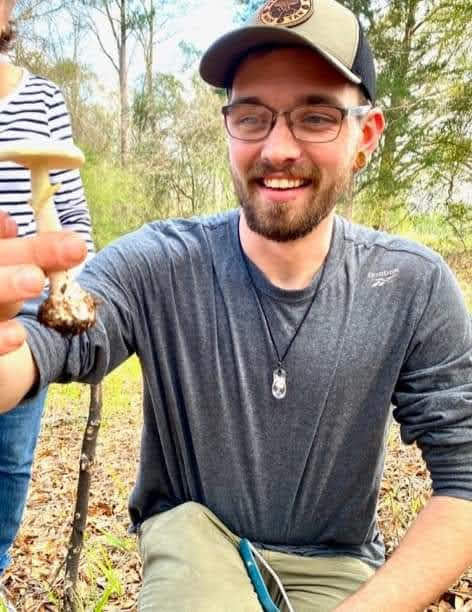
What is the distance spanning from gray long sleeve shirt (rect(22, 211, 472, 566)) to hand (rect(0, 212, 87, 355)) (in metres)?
0.62

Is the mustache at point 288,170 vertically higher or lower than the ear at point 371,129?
lower

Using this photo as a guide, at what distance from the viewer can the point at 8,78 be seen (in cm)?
154

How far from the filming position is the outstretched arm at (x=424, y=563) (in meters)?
1.20

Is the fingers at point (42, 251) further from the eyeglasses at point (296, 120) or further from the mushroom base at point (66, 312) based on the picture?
the eyeglasses at point (296, 120)

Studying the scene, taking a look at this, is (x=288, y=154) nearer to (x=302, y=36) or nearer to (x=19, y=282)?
(x=302, y=36)

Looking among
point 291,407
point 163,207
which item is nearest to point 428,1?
point 163,207

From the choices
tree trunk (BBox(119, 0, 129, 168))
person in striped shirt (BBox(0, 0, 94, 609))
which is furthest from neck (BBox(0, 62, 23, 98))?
tree trunk (BBox(119, 0, 129, 168))

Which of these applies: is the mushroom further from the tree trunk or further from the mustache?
the tree trunk

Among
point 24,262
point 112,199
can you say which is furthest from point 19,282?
point 112,199

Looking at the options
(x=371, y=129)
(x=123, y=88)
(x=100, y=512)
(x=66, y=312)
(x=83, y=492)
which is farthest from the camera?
(x=123, y=88)

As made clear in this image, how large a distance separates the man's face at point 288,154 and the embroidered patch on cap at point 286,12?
75 mm

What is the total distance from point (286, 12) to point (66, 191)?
0.79 meters

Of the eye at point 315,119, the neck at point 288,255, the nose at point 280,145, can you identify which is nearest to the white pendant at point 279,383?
the neck at point 288,255

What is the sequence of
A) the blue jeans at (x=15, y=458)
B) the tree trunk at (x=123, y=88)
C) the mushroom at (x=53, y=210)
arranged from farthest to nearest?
the tree trunk at (x=123, y=88) → the blue jeans at (x=15, y=458) → the mushroom at (x=53, y=210)
